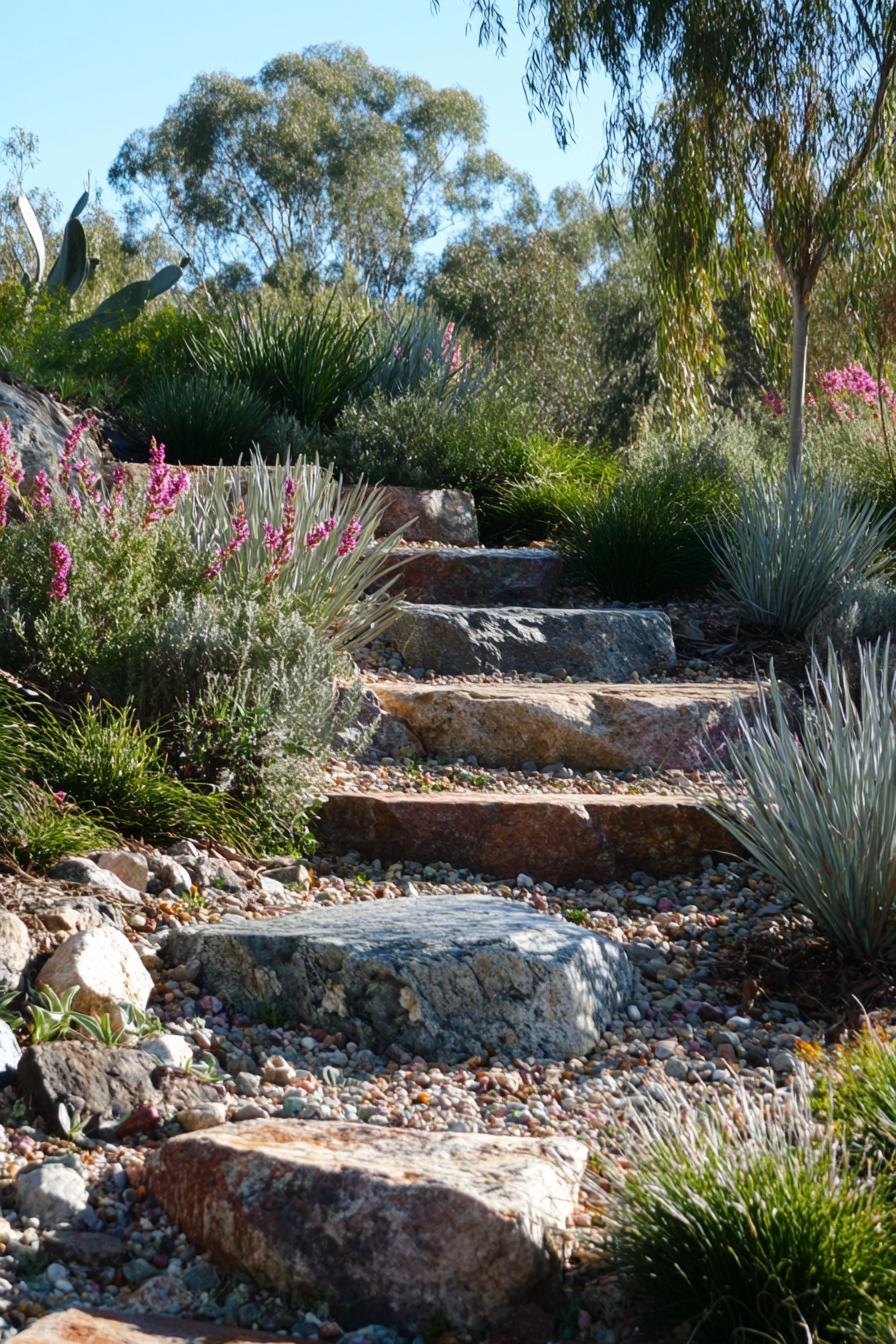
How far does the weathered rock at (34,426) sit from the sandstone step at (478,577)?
1.77m

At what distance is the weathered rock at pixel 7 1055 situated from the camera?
2896mm

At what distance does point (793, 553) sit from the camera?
22.8ft

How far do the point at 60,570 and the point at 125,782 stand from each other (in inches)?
31.6

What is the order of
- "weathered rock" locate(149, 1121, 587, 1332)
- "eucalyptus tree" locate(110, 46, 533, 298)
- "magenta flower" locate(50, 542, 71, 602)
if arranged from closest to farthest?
1. "weathered rock" locate(149, 1121, 587, 1332)
2. "magenta flower" locate(50, 542, 71, 602)
3. "eucalyptus tree" locate(110, 46, 533, 298)

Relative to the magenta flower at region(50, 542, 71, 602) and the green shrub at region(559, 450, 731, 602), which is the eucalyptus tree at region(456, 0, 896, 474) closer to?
the green shrub at region(559, 450, 731, 602)

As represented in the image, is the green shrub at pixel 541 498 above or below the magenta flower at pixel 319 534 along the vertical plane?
above

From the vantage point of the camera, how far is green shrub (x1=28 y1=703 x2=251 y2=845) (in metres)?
4.11

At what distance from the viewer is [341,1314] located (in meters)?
2.25

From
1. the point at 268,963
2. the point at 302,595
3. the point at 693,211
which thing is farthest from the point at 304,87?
the point at 268,963

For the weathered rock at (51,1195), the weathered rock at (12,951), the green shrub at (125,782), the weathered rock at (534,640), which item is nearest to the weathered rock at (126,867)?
the green shrub at (125,782)

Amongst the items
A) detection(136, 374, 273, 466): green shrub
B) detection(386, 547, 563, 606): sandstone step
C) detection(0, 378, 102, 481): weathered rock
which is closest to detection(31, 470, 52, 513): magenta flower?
detection(0, 378, 102, 481): weathered rock

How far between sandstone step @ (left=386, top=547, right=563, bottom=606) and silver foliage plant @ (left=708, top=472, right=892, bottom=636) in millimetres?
961

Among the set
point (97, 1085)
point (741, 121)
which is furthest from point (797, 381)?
point (97, 1085)

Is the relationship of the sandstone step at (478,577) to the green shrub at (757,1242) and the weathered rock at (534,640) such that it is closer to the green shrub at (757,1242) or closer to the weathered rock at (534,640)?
the weathered rock at (534,640)
